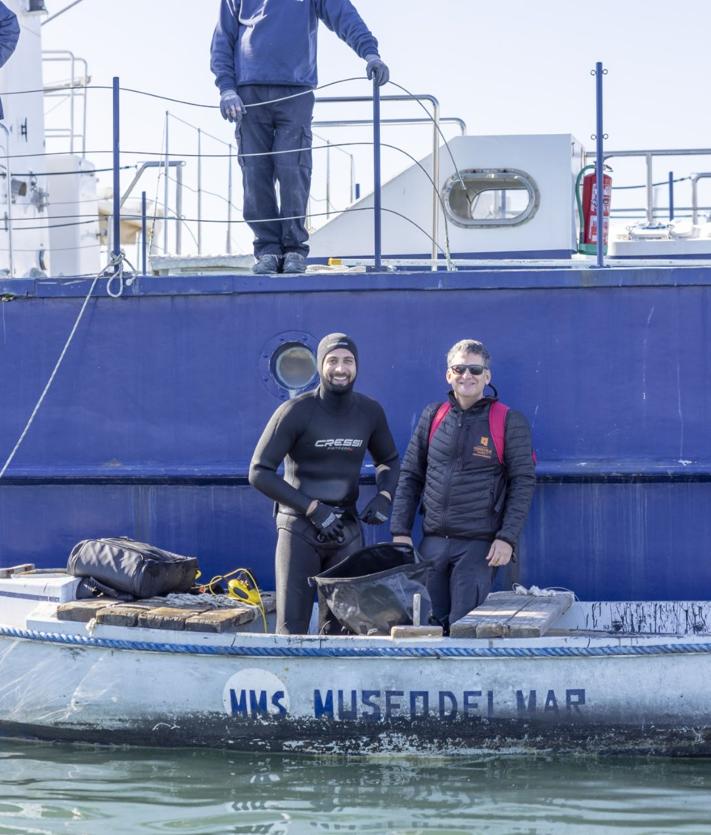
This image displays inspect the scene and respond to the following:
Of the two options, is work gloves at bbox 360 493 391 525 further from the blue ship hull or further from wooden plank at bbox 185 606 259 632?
wooden plank at bbox 185 606 259 632

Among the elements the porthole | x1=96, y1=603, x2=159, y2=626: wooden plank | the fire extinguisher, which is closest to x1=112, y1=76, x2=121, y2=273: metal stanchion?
the porthole

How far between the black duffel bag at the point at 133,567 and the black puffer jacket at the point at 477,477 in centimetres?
133

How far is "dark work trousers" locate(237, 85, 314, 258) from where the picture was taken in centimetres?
720

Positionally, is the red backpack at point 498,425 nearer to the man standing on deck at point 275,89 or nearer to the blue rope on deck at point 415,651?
the blue rope on deck at point 415,651

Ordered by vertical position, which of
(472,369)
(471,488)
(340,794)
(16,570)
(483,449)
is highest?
(472,369)

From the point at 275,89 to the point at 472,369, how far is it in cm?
203

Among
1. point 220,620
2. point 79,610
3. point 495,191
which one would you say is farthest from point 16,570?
point 495,191

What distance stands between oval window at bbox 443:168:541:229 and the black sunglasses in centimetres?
344

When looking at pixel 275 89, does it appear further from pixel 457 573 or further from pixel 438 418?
pixel 457 573

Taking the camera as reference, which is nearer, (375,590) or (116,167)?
(375,590)

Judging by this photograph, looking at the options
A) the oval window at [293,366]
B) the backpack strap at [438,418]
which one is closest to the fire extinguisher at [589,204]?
the oval window at [293,366]

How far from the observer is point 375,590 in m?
6.16

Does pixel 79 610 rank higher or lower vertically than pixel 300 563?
lower

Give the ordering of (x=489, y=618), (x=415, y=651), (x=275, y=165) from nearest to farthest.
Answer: (x=415, y=651), (x=489, y=618), (x=275, y=165)
